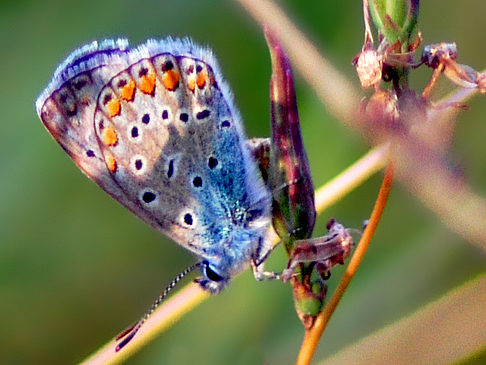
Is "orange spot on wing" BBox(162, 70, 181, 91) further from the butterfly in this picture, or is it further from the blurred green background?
the blurred green background

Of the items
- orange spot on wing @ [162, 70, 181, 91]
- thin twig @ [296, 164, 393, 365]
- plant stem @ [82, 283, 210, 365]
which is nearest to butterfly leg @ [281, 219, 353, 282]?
thin twig @ [296, 164, 393, 365]

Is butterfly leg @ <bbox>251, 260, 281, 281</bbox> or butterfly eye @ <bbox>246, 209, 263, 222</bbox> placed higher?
butterfly eye @ <bbox>246, 209, 263, 222</bbox>

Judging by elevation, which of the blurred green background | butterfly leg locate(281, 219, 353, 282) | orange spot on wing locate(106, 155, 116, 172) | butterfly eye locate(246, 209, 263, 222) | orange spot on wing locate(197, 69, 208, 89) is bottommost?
the blurred green background

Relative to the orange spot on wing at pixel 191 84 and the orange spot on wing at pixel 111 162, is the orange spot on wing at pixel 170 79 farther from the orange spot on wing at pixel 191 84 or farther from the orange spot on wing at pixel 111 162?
the orange spot on wing at pixel 111 162

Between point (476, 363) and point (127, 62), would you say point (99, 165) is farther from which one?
point (476, 363)

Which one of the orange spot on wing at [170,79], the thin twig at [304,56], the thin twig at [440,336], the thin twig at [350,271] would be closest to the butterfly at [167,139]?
the orange spot on wing at [170,79]

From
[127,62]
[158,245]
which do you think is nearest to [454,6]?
[158,245]
